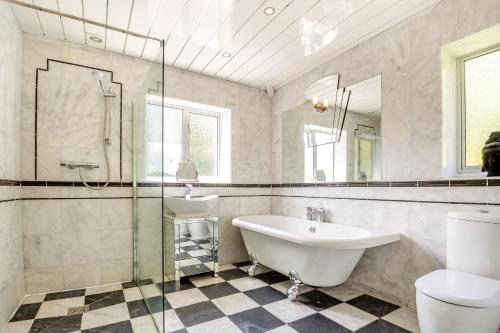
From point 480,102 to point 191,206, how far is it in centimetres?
246

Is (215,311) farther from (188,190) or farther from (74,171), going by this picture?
(74,171)

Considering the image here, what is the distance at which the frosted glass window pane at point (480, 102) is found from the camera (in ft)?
5.95

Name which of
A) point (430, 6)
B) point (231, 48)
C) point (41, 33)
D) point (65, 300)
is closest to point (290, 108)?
point (231, 48)

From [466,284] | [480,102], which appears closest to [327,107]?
[480,102]

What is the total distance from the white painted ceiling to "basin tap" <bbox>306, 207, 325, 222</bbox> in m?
1.51

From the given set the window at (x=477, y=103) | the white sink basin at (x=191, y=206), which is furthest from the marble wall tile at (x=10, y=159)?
the window at (x=477, y=103)

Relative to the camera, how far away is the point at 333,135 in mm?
2734

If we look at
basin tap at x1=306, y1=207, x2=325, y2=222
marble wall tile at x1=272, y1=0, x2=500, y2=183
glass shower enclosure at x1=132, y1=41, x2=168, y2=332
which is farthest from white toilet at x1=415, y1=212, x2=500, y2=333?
glass shower enclosure at x1=132, y1=41, x2=168, y2=332

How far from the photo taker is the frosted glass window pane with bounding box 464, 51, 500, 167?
5.95 ft

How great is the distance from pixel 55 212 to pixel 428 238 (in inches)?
119

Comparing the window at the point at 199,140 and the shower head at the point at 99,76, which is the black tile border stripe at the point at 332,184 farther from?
the shower head at the point at 99,76

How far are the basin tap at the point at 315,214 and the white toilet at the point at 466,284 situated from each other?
1.15 metres

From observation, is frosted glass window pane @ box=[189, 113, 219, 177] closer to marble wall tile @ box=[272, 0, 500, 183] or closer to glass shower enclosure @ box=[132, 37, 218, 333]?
glass shower enclosure @ box=[132, 37, 218, 333]

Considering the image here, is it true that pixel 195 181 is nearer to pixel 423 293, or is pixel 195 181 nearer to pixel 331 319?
pixel 331 319
